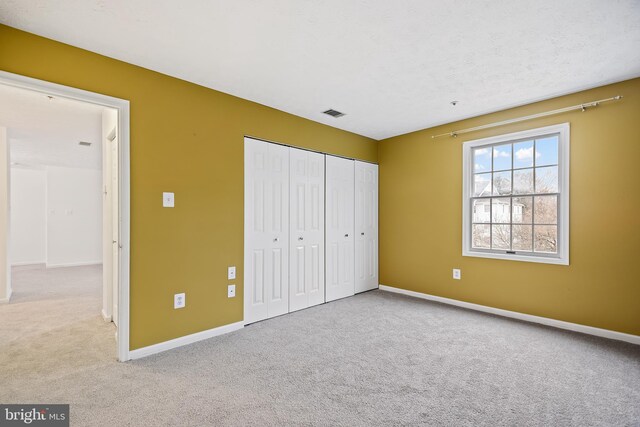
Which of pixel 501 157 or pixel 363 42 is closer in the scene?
pixel 363 42

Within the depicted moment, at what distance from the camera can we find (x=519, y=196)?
361 cm

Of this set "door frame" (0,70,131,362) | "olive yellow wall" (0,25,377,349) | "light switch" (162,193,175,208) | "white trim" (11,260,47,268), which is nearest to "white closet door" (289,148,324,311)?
"olive yellow wall" (0,25,377,349)

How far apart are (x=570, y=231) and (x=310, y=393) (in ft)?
10.4

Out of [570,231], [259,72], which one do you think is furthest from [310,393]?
[570,231]

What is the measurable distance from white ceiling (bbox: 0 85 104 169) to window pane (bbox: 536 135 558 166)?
16.6 ft

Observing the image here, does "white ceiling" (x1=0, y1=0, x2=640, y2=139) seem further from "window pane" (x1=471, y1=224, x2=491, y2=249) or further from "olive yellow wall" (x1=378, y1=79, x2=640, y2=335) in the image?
"window pane" (x1=471, y1=224, x2=491, y2=249)

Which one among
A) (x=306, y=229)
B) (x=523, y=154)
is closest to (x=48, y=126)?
(x=306, y=229)

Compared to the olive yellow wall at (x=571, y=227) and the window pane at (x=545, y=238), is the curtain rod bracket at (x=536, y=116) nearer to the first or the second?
the olive yellow wall at (x=571, y=227)

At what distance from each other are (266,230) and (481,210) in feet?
9.35

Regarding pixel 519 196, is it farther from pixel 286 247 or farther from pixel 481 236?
pixel 286 247

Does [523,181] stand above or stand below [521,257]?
above

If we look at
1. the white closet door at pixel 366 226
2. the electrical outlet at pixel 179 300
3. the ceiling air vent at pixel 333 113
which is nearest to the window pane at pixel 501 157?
the white closet door at pixel 366 226

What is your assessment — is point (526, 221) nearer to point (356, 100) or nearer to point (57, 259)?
point (356, 100)

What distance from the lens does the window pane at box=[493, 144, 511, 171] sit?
3.75 m
